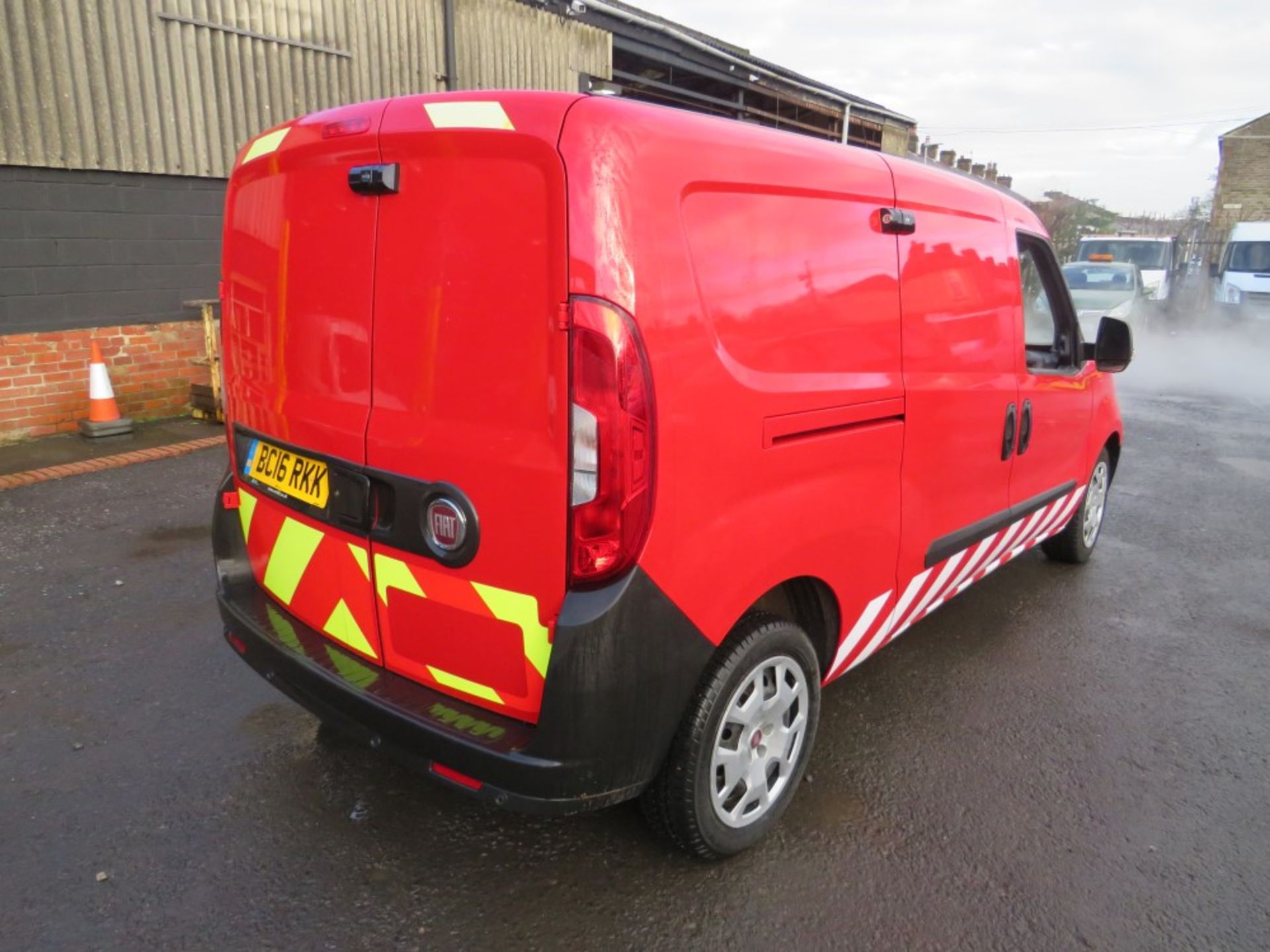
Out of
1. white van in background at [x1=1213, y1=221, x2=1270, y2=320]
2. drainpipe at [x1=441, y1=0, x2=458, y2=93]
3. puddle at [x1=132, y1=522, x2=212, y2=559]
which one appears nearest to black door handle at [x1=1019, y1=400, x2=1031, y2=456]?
puddle at [x1=132, y1=522, x2=212, y2=559]

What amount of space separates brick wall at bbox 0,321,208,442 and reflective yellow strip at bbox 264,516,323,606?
5.87m

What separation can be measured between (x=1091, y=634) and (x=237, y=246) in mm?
3942

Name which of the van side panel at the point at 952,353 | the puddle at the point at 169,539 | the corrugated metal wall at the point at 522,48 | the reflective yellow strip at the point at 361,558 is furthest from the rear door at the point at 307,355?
the corrugated metal wall at the point at 522,48

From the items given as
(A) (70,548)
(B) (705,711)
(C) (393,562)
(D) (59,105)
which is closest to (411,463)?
(C) (393,562)

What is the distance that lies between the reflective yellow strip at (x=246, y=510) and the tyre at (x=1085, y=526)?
160 inches

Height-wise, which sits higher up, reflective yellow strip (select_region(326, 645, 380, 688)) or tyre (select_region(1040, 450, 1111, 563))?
reflective yellow strip (select_region(326, 645, 380, 688))

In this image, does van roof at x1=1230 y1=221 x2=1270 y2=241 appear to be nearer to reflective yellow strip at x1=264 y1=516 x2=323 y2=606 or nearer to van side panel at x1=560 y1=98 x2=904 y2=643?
van side panel at x1=560 y1=98 x2=904 y2=643

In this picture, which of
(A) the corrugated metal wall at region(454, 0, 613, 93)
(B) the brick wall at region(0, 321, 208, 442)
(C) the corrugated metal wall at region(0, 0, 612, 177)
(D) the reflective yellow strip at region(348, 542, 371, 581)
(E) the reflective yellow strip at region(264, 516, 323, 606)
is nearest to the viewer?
(D) the reflective yellow strip at region(348, 542, 371, 581)

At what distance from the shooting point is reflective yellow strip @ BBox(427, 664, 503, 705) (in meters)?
2.18

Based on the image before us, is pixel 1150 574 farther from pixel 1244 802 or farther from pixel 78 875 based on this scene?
pixel 78 875

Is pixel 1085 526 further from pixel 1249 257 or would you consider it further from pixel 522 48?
pixel 1249 257

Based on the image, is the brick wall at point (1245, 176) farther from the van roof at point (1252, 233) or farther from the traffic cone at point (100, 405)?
the traffic cone at point (100, 405)

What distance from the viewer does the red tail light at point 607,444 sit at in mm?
1887

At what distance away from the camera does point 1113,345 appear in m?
4.14
